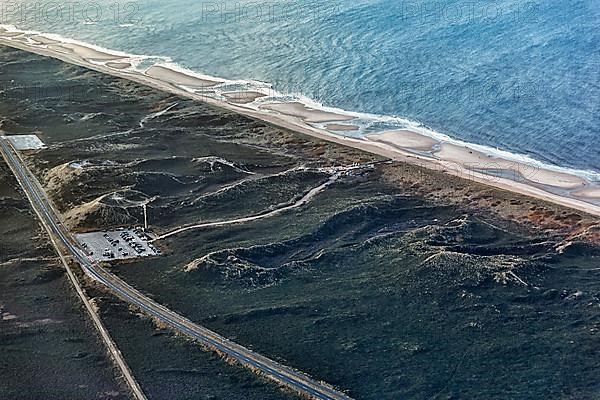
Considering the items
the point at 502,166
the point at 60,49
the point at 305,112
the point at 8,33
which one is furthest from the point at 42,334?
the point at 8,33

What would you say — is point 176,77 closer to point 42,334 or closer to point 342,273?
point 342,273

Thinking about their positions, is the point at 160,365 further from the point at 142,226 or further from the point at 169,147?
the point at 169,147

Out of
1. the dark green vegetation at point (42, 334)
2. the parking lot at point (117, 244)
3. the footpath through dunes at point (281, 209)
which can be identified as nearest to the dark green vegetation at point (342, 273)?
the footpath through dunes at point (281, 209)

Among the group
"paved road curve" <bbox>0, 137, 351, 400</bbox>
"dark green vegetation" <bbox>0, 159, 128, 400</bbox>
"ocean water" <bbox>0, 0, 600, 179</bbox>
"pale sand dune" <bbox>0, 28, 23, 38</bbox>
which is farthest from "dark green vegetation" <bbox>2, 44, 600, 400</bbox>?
"pale sand dune" <bbox>0, 28, 23, 38</bbox>

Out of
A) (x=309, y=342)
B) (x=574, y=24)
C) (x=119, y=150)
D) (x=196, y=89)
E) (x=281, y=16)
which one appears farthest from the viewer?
(x=281, y=16)

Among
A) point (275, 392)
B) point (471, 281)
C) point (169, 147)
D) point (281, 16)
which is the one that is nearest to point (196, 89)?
point (169, 147)

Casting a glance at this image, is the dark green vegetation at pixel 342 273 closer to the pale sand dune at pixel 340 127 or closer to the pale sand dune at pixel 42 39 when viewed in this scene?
the pale sand dune at pixel 340 127

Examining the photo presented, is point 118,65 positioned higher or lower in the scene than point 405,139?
higher
